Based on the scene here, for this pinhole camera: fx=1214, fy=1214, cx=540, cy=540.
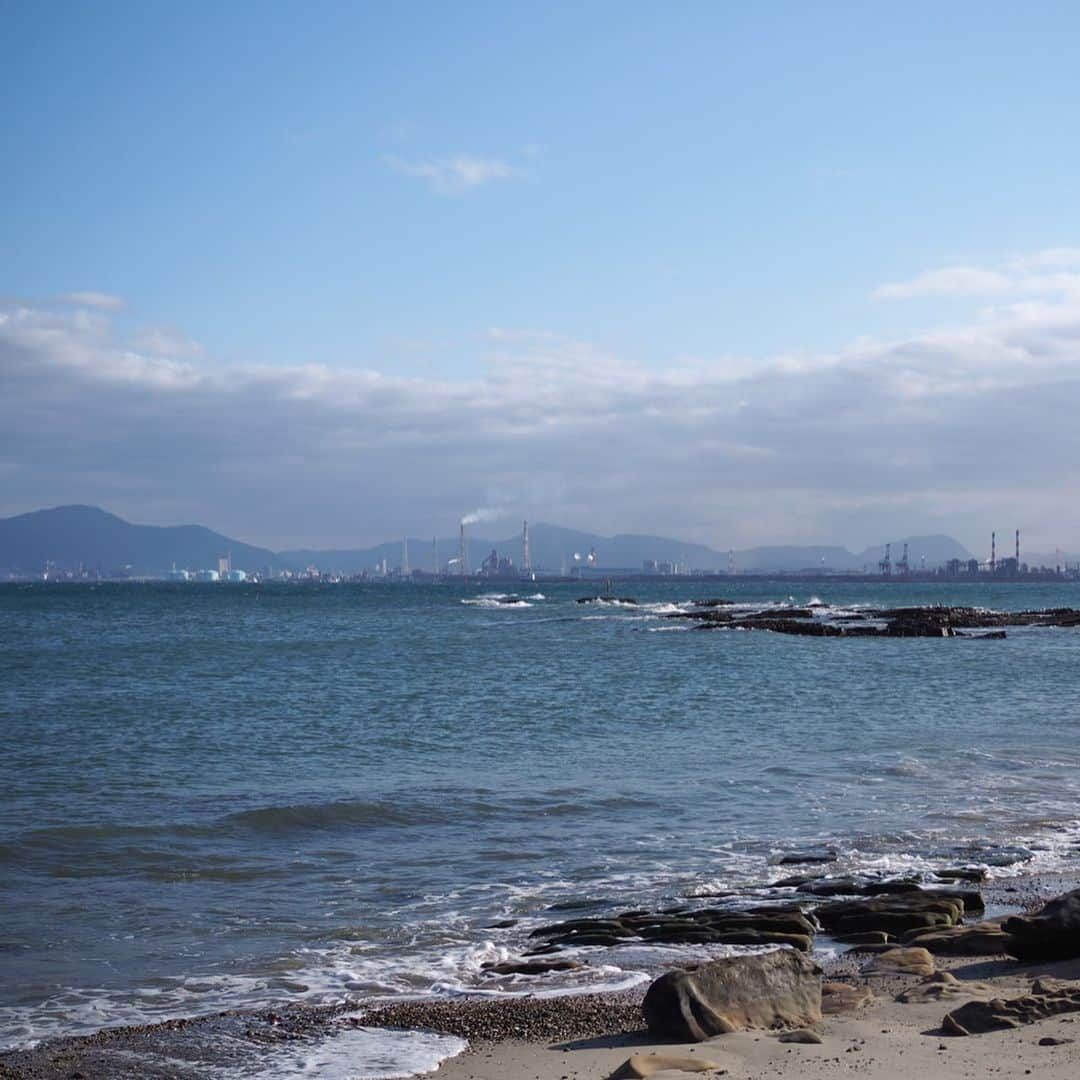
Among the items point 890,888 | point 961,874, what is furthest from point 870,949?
point 961,874

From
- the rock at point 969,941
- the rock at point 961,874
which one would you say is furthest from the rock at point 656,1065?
the rock at point 961,874

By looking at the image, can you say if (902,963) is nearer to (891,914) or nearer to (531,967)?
(891,914)

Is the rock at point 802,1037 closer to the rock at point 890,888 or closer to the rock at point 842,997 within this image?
the rock at point 842,997

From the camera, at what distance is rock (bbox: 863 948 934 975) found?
887 centimetres

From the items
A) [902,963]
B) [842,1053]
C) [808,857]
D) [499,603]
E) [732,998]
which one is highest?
[732,998]

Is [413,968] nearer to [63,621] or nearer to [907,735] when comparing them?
[907,735]

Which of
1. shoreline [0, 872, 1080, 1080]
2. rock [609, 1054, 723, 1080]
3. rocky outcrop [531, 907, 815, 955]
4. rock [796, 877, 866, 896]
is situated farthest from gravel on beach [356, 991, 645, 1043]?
rock [796, 877, 866, 896]

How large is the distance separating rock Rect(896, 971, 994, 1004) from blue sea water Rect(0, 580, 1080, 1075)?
199cm

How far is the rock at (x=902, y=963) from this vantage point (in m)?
8.87

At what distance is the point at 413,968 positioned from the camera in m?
9.48

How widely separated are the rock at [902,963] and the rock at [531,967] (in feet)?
7.20

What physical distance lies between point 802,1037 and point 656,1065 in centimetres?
105

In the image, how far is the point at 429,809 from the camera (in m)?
15.7

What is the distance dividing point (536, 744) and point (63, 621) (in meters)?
60.8
